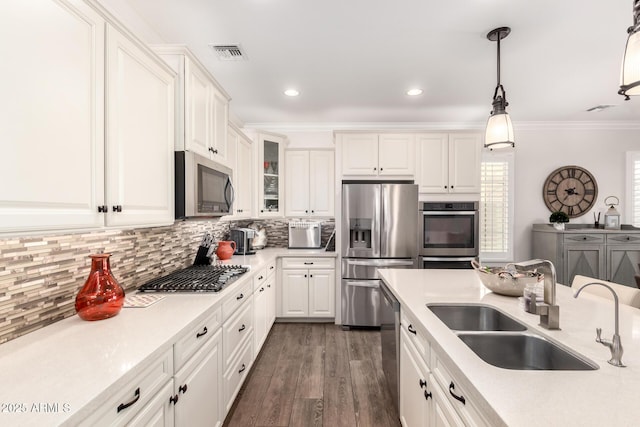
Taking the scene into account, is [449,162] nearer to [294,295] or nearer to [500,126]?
[500,126]

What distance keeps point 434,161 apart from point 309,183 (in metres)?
1.61

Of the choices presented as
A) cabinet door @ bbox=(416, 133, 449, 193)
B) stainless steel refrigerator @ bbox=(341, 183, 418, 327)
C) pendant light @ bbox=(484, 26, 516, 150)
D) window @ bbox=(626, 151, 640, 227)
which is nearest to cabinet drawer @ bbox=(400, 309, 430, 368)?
pendant light @ bbox=(484, 26, 516, 150)

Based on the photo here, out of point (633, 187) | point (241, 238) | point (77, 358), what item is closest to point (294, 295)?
point (241, 238)

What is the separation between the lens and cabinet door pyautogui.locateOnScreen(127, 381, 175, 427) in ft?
3.36

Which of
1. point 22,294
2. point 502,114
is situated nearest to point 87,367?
point 22,294

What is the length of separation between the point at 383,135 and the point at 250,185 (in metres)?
1.76

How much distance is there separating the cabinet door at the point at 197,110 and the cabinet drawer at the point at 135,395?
1.18m

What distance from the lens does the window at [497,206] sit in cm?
419

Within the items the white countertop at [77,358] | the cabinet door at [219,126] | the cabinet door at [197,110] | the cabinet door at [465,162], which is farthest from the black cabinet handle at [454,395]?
the cabinet door at [465,162]

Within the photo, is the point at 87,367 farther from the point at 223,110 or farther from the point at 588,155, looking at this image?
the point at 588,155

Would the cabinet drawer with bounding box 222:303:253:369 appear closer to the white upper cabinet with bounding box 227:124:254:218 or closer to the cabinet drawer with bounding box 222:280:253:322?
the cabinet drawer with bounding box 222:280:253:322

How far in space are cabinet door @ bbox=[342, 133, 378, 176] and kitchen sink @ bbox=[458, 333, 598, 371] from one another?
104 inches

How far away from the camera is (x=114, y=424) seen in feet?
2.90

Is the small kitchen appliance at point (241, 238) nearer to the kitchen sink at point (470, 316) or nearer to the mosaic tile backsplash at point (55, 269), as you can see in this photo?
the mosaic tile backsplash at point (55, 269)
